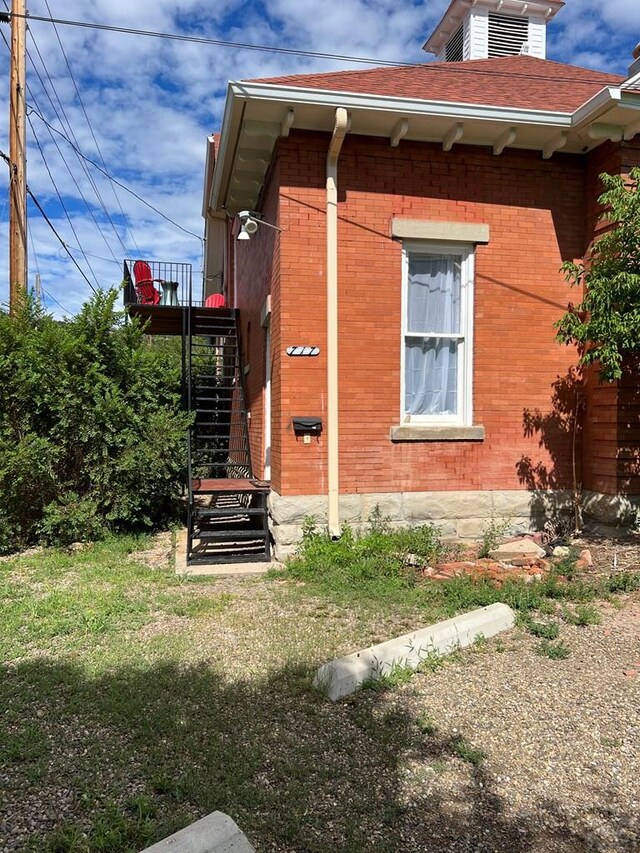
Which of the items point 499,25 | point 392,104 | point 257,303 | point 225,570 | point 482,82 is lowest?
point 225,570

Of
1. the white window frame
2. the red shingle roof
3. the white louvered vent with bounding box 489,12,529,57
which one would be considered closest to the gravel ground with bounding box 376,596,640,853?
the white window frame

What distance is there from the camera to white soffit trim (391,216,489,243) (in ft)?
22.6

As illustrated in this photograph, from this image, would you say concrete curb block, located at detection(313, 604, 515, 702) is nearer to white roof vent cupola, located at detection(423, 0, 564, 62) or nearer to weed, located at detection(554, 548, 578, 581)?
weed, located at detection(554, 548, 578, 581)

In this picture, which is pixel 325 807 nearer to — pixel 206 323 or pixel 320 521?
pixel 320 521

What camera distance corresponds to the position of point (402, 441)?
6.94 m

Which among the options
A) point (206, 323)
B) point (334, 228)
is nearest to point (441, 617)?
point (334, 228)

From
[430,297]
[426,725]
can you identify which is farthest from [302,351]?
[426,725]

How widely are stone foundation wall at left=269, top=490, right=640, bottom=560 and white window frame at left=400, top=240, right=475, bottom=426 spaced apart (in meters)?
0.89

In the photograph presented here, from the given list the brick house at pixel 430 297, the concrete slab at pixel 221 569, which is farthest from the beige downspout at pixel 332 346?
the concrete slab at pixel 221 569

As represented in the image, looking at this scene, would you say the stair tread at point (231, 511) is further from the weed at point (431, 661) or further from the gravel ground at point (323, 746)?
the weed at point (431, 661)

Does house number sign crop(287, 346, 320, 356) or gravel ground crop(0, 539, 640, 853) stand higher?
house number sign crop(287, 346, 320, 356)

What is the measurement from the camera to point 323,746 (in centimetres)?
304

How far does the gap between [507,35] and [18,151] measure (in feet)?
35.6

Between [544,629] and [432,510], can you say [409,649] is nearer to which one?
[544,629]
